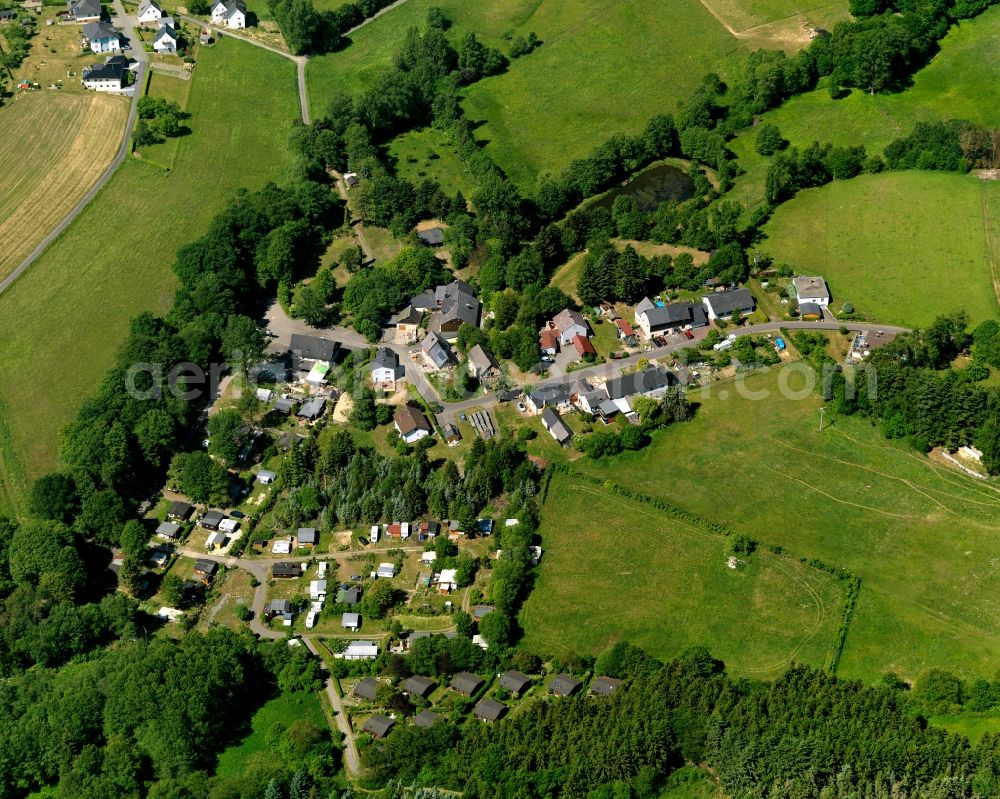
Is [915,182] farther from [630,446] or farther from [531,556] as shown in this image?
[531,556]

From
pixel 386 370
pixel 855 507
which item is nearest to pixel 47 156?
pixel 386 370

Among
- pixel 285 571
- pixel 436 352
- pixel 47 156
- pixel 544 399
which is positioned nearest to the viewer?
pixel 285 571

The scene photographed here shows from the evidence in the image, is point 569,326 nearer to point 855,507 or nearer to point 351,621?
point 855,507

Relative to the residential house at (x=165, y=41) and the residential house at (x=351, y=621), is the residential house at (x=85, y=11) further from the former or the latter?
the residential house at (x=351, y=621)

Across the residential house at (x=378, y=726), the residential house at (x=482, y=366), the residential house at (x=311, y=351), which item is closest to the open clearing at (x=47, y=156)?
the residential house at (x=311, y=351)

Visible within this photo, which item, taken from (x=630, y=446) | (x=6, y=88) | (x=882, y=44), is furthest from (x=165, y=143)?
(x=882, y=44)
